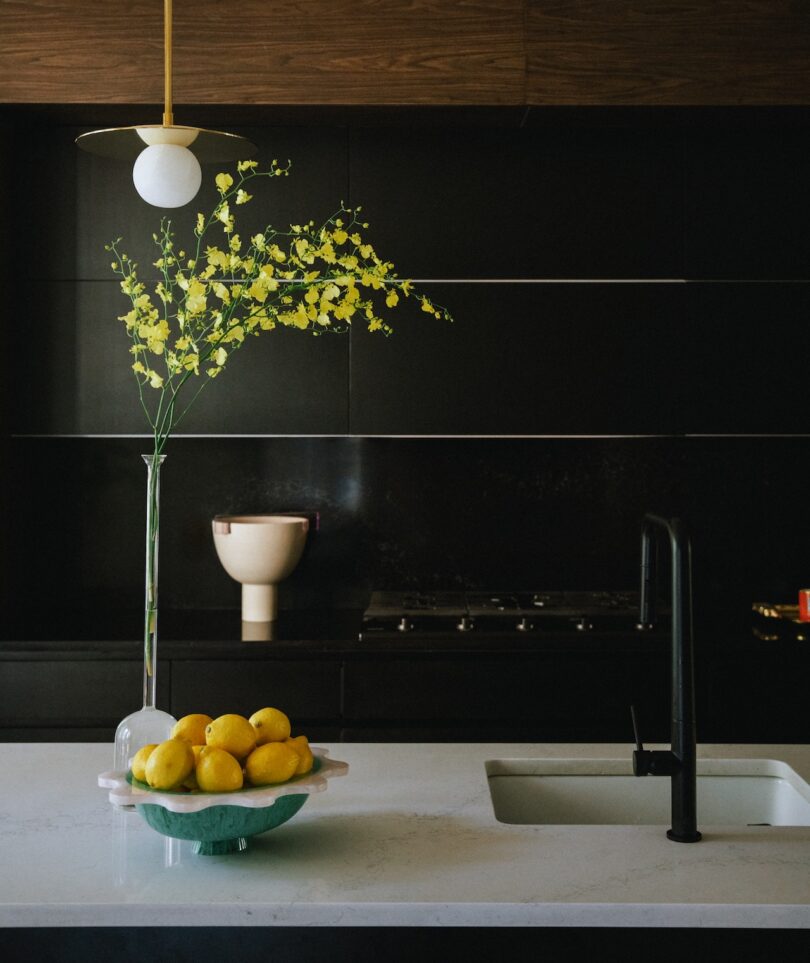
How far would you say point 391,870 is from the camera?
133cm

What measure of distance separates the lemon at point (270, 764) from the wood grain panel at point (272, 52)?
7.01 feet

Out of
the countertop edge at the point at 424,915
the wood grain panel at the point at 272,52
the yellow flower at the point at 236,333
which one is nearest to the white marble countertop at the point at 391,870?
the countertop edge at the point at 424,915

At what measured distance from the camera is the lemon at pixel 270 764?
1.35 meters

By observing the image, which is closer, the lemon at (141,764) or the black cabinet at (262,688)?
the lemon at (141,764)

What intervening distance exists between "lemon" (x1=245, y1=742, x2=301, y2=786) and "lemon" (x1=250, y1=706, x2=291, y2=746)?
1.5 inches

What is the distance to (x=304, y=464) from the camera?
3533 mm

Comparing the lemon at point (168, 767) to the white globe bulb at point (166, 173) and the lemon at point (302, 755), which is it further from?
the white globe bulb at point (166, 173)

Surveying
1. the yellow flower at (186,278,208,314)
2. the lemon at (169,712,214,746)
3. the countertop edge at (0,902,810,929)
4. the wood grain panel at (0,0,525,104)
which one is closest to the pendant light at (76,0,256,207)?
the yellow flower at (186,278,208,314)

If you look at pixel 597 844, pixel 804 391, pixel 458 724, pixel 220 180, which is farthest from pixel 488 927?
pixel 804 391

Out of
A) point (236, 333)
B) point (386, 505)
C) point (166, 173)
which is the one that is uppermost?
point (166, 173)

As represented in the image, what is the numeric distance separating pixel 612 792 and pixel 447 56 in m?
2.08

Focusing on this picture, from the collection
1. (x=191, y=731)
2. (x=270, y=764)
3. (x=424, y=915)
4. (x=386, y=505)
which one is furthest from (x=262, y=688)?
(x=424, y=915)

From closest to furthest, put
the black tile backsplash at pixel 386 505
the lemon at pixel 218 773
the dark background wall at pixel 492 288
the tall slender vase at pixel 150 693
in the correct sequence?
the lemon at pixel 218 773 → the tall slender vase at pixel 150 693 → the dark background wall at pixel 492 288 → the black tile backsplash at pixel 386 505

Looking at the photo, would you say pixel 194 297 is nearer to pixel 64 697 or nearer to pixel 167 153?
pixel 167 153
